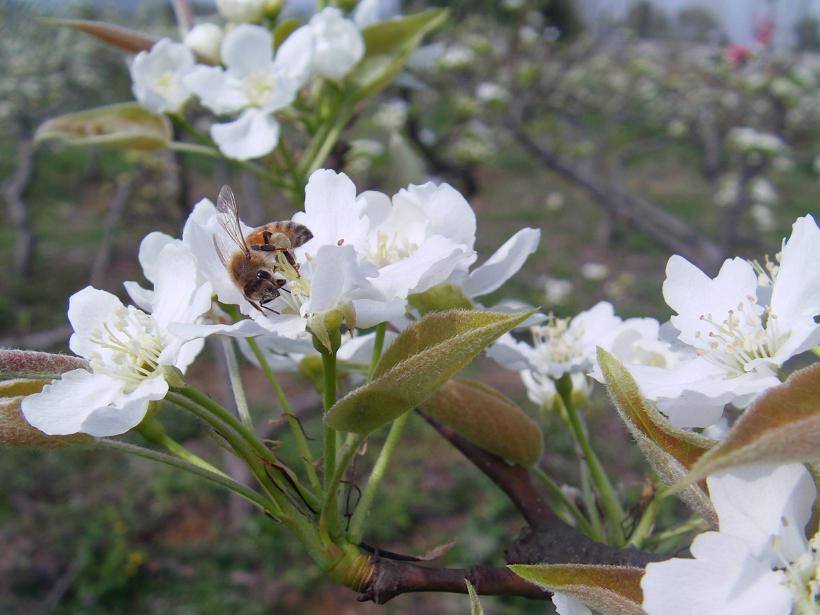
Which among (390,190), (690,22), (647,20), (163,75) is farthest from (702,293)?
(690,22)

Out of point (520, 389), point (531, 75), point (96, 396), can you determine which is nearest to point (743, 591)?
point (96, 396)

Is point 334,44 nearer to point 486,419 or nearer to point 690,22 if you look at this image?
point 486,419

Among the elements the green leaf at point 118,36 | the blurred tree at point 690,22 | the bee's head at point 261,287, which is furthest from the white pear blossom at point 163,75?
the blurred tree at point 690,22

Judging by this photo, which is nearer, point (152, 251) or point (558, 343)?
point (152, 251)

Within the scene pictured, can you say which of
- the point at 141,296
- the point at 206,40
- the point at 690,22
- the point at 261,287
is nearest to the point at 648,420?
the point at 261,287

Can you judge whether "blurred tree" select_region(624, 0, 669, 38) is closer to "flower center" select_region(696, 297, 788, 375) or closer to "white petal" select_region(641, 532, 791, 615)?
"flower center" select_region(696, 297, 788, 375)

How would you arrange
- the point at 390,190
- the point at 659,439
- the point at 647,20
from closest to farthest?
the point at 659,439 < the point at 390,190 < the point at 647,20

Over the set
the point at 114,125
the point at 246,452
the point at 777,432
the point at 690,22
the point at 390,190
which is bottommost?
the point at 690,22

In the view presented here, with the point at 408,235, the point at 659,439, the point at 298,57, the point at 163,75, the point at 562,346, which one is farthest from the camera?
the point at 163,75

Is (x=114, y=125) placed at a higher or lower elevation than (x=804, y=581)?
lower
